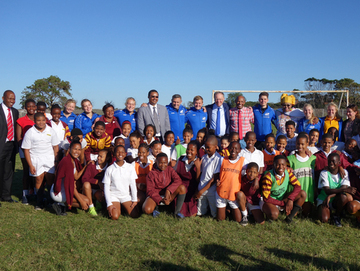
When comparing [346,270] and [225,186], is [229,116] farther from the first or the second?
[346,270]

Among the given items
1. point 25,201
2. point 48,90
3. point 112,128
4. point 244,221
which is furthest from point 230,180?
point 48,90

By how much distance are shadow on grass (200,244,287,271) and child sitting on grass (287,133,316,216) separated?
5.33 feet

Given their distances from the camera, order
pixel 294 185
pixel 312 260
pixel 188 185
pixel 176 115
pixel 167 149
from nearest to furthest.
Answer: pixel 312 260, pixel 294 185, pixel 188 185, pixel 167 149, pixel 176 115

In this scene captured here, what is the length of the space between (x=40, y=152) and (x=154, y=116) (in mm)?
2351

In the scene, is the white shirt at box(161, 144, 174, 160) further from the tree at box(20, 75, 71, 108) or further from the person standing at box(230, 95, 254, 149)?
the tree at box(20, 75, 71, 108)

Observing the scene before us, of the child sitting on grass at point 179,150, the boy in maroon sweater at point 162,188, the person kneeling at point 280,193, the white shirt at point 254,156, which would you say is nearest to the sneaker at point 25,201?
the boy in maroon sweater at point 162,188

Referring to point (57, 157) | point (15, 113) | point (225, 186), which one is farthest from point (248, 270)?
point (15, 113)

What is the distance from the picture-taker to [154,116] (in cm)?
622

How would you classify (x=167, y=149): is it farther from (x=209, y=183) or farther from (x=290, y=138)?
(x=290, y=138)

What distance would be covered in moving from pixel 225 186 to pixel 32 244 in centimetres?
272

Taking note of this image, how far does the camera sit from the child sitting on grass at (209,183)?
4562 millimetres

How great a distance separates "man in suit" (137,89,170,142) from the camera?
20.2 feet

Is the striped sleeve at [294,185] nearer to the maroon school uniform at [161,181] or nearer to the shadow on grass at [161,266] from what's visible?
the maroon school uniform at [161,181]

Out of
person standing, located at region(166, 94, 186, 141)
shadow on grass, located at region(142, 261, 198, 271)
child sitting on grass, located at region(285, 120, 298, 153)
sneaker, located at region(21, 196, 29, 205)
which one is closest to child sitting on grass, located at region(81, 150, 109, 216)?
sneaker, located at region(21, 196, 29, 205)
